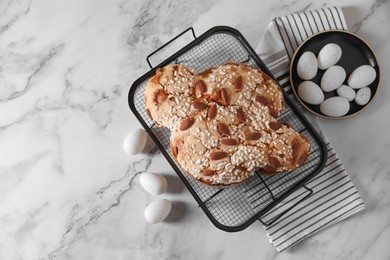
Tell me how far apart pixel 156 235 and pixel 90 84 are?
1.39 ft

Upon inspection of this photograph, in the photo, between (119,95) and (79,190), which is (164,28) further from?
(79,190)

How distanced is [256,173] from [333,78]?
297 mm

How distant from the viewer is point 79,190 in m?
1.29

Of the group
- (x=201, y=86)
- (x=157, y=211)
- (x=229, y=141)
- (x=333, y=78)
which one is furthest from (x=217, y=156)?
(x=333, y=78)

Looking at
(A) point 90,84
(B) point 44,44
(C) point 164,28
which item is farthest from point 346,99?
(B) point 44,44

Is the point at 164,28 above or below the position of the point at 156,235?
above

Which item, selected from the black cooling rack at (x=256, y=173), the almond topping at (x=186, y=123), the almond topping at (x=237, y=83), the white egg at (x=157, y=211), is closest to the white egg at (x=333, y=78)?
the black cooling rack at (x=256, y=173)

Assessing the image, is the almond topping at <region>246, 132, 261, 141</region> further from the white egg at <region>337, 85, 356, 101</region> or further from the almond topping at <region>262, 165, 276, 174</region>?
the white egg at <region>337, 85, 356, 101</region>

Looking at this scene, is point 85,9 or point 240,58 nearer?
point 240,58

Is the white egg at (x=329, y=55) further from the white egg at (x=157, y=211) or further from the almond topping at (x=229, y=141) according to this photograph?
the white egg at (x=157, y=211)

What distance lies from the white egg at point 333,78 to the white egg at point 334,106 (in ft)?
0.11

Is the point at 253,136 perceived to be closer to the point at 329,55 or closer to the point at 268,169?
the point at 268,169

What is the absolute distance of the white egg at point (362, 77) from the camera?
1.22m

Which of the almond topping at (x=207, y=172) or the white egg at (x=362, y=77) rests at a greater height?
the almond topping at (x=207, y=172)
